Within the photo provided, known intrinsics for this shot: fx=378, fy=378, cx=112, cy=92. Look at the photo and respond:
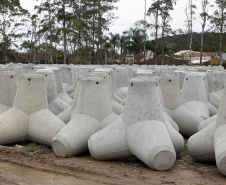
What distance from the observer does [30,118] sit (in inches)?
259

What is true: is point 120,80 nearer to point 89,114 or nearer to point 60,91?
point 60,91

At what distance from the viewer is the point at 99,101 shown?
6.12 meters

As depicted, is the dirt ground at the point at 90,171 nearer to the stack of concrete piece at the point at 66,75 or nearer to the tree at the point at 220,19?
the stack of concrete piece at the point at 66,75

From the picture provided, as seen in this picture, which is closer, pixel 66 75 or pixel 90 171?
pixel 90 171

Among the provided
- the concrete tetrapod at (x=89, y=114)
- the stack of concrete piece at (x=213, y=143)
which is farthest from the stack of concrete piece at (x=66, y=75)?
the stack of concrete piece at (x=213, y=143)

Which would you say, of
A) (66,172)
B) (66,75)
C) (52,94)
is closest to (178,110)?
(52,94)

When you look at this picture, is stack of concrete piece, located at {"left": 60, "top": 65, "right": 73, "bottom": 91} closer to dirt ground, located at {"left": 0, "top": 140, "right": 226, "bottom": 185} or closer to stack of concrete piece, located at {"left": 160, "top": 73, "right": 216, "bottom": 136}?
stack of concrete piece, located at {"left": 160, "top": 73, "right": 216, "bottom": 136}

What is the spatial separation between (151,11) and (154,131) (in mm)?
22754

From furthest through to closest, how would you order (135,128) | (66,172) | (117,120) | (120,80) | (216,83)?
(120,80) → (216,83) → (117,120) → (135,128) → (66,172)

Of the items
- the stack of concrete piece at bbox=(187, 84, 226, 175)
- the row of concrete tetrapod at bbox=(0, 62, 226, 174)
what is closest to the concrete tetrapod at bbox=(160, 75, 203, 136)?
the row of concrete tetrapod at bbox=(0, 62, 226, 174)

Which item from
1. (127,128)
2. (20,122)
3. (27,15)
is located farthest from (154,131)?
(27,15)

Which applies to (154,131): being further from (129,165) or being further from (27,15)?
(27,15)

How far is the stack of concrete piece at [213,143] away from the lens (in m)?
4.41

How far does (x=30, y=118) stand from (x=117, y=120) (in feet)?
6.01
